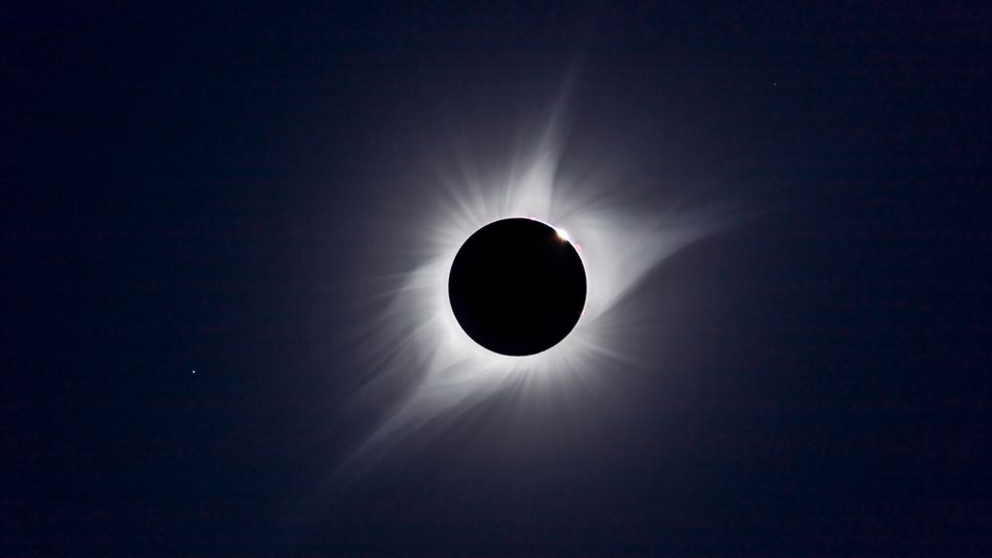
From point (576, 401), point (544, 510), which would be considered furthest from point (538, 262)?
point (544, 510)

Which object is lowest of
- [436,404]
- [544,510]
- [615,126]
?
[544,510]

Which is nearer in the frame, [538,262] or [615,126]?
[538,262]

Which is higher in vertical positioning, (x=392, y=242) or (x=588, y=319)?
(x=392, y=242)

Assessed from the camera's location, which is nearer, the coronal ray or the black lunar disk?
the black lunar disk

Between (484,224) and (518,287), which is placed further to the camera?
(484,224)

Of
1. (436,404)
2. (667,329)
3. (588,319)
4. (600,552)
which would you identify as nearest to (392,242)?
(436,404)

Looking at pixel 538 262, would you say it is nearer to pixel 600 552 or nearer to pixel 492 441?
pixel 492 441

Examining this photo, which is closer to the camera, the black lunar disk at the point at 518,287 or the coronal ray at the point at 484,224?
the black lunar disk at the point at 518,287

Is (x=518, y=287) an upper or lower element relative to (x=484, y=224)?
lower
